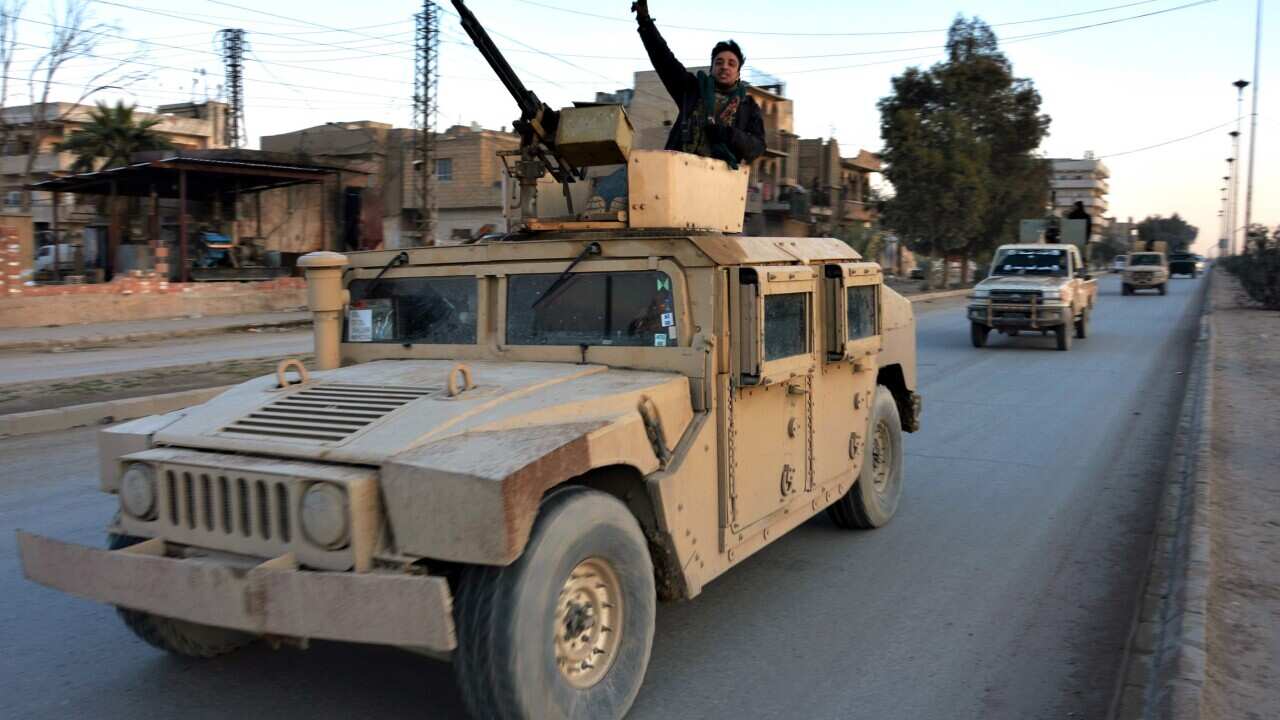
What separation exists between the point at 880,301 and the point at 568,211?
202cm

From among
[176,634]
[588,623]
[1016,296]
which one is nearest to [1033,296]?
[1016,296]

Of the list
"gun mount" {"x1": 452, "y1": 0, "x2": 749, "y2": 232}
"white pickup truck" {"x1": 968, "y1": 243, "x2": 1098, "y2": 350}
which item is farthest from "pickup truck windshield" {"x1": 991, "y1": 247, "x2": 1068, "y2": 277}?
"gun mount" {"x1": 452, "y1": 0, "x2": 749, "y2": 232}

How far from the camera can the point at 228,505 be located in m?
3.41

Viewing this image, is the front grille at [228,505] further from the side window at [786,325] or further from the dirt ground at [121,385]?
the dirt ground at [121,385]

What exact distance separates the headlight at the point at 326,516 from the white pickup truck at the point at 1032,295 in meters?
16.7

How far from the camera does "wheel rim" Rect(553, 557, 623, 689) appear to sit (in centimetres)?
344

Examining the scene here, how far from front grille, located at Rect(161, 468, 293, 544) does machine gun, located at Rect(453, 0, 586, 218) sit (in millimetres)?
2383

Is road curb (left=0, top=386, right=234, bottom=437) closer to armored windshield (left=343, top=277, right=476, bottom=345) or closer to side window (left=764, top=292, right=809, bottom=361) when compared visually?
armored windshield (left=343, top=277, right=476, bottom=345)

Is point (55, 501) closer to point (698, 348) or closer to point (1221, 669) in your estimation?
point (698, 348)

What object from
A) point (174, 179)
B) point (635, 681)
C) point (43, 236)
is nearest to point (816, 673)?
point (635, 681)

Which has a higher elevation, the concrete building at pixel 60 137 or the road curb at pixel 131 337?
the concrete building at pixel 60 137

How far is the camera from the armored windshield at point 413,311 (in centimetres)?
475

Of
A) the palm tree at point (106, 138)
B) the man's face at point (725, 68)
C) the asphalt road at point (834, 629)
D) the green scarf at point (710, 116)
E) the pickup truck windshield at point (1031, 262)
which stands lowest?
the asphalt road at point (834, 629)

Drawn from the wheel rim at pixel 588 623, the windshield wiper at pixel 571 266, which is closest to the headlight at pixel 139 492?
the wheel rim at pixel 588 623
